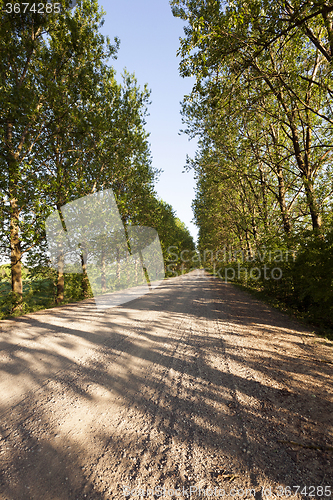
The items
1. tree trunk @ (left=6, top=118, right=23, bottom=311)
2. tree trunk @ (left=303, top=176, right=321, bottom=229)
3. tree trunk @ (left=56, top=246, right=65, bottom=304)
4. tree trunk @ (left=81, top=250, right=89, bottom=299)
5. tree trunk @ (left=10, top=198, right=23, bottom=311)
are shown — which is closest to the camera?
tree trunk @ (left=303, top=176, right=321, bottom=229)

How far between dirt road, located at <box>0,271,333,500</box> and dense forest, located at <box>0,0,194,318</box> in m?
5.76

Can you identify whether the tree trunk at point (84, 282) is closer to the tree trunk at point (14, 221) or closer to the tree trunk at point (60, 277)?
the tree trunk at point (60, 277)

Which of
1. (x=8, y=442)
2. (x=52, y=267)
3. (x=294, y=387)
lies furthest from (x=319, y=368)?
(x=52, y=267)

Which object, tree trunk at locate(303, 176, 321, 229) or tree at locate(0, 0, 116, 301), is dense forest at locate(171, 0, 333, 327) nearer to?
tree trunk at locate(303, 176, 321, 229)

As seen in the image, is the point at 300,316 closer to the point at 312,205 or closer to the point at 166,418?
the point at 312,205

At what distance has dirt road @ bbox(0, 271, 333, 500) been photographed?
1854mm

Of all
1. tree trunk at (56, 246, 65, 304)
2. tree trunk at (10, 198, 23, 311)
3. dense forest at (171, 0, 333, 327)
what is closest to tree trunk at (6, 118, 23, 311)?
tree trunk at (10, 198, 23, 311)

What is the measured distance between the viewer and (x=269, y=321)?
6.68 meters

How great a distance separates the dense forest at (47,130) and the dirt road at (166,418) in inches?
227

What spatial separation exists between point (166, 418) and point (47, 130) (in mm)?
13130

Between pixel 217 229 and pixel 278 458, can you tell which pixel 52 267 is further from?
pixel 217 229

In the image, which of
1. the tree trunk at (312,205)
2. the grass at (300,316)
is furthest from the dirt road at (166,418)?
the tree trunk at (312,205)

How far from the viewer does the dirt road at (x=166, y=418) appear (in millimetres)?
1854

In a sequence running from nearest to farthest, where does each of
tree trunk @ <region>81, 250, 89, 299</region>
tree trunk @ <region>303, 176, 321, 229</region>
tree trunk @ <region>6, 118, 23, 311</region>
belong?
tree trunk @ <region>303, 176, 321, 229</region>
tree trunk @ <region>6, 118, 23, 311</region>
tree trunk @ <region>81, 250, 89, 299</region>
